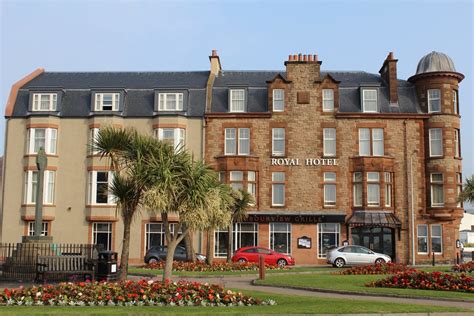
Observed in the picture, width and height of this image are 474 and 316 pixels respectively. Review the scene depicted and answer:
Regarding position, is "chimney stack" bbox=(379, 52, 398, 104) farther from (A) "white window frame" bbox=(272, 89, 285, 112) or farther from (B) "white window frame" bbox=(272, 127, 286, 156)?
(B) "white window frame" bbox=(272, 127, 286, 156)

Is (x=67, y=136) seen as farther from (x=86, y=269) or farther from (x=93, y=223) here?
(x=86, y=269)

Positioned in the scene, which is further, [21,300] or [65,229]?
[65,229]

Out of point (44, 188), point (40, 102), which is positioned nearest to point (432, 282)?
point (44, 188)

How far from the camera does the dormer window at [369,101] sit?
43.5 m

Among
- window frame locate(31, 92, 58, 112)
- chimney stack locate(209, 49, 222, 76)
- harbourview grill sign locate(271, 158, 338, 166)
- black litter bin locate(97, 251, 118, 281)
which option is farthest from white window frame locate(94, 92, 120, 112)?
black litter bin locate(97, 251, 118, 281)

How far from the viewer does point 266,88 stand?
45.2 m

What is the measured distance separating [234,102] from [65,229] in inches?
625

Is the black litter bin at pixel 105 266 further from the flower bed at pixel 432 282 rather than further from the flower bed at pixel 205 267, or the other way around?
the flower bed at pixel 205 267

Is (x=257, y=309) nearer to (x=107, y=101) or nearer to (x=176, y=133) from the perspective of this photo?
(x=176, y=133)

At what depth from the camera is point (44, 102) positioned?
4419cm

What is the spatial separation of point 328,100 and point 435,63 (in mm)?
8493

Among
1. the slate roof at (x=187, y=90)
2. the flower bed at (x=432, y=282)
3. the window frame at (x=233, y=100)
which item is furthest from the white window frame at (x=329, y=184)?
the flower bed at (x=432, y=282)

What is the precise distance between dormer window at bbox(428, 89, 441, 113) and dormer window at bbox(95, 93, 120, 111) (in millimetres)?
23809

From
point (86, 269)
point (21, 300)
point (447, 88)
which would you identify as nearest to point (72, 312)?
point (21, 300)
